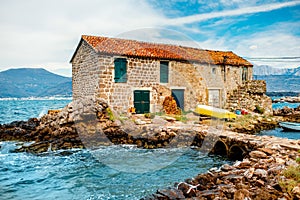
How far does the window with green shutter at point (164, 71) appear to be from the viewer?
20250mm

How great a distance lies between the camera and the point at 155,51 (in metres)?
20.6

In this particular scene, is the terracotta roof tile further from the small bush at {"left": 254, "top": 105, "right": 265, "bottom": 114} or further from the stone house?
the small bush at {"left": 254, "top": 105, "right": 265, "bottom": 114}

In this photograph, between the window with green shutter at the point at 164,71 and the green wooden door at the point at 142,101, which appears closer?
the green wooden door at the point at 142,101

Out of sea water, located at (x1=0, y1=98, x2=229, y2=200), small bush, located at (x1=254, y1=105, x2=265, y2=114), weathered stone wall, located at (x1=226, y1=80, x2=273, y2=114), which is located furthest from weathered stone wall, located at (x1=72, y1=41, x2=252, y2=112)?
sea water, located at (x1=0, y1=98, x2=229, y2=200)

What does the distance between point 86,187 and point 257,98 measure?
20208 millimetres

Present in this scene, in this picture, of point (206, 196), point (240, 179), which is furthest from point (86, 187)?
point (240, 179)

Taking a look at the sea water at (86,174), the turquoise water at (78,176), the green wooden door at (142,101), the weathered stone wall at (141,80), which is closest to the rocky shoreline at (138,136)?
the sea water at (86,174)

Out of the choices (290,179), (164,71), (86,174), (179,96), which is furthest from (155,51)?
(290,179)

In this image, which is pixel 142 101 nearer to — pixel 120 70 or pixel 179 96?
pixel 120 70

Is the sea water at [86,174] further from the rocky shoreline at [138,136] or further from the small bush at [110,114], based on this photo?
the small bush at [110,114]

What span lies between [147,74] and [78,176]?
11189mm

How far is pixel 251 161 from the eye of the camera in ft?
27.9

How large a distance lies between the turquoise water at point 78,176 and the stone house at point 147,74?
6604 mm

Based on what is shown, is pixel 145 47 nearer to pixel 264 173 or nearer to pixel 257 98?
pixel 257 98
